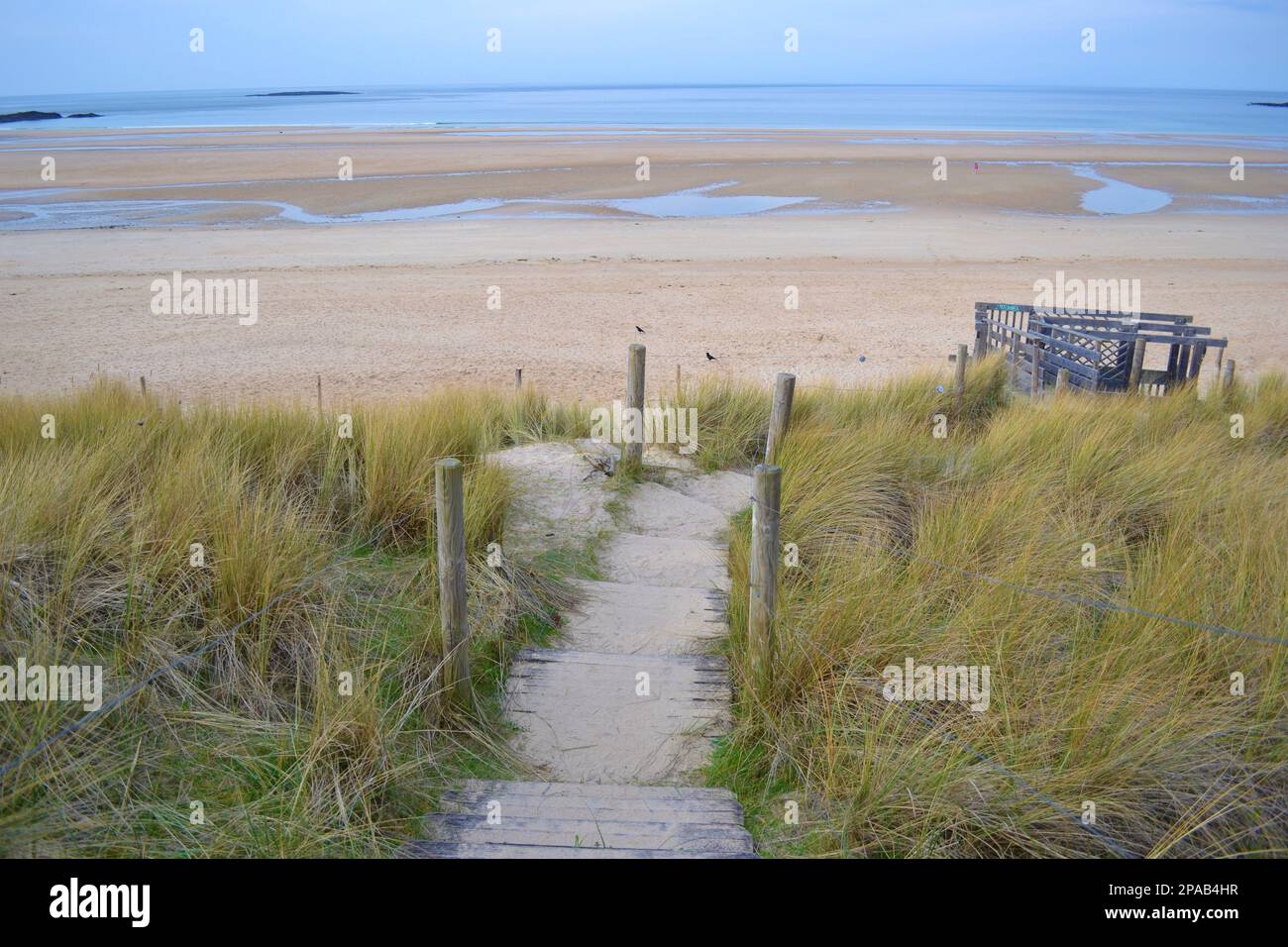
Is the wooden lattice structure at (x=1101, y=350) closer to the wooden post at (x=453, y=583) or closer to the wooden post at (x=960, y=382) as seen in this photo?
the wooden post at (x=960, y=382)

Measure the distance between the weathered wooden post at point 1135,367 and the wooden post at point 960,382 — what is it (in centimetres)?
193

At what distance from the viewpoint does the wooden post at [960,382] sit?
10.0 meters

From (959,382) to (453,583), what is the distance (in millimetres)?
7258

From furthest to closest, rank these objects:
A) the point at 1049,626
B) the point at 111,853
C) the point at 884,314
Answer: the point at 884,314, the point at 1049,626, the point at 111,853

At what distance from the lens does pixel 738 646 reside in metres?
5.09

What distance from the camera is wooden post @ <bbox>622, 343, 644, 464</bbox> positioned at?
8.24 metres

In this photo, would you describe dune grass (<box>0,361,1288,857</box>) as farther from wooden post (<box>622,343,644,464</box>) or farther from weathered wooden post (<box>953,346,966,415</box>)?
weathered wooden post (<box>953,346,966,415</box>)

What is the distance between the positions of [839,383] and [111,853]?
36.8ft

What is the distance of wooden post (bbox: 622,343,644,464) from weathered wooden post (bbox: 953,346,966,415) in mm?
3687

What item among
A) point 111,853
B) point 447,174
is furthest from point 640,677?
point 447,174

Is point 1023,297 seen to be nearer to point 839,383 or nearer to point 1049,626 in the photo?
point 839,383

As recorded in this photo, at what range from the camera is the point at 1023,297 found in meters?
18.9

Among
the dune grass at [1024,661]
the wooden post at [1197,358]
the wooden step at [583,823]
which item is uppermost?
the wooden post at [1197,358]

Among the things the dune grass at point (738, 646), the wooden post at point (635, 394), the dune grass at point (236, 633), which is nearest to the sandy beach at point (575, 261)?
the wooden post at point (635, 394)
